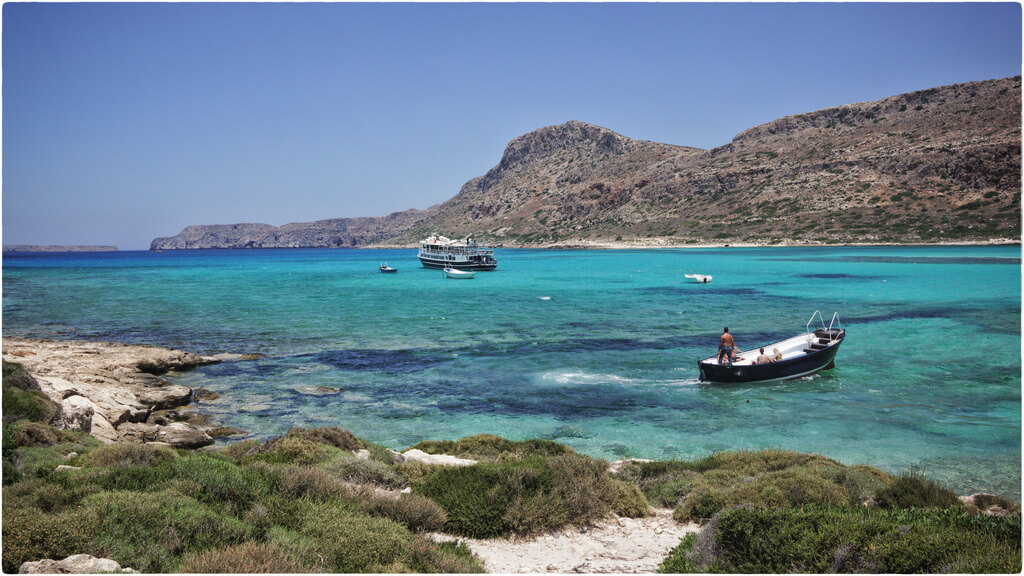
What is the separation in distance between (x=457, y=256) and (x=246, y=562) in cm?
7145

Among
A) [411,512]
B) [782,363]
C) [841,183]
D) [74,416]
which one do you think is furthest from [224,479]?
[841,183]

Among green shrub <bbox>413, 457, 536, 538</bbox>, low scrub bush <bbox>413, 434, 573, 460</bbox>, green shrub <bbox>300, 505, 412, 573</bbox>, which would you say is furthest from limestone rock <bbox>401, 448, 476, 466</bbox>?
green shrub <bbox>300, 505, 412, 573</bbox>

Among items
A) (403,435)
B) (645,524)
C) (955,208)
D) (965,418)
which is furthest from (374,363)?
(955,208)

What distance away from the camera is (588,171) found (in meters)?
191

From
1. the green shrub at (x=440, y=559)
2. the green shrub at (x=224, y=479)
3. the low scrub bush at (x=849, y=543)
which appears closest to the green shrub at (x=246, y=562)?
the green shrub at (x=440, y=559)

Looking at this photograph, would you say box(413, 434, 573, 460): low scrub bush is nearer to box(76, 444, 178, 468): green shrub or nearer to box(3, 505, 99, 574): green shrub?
box(76, 444, 178, 468): green shrub

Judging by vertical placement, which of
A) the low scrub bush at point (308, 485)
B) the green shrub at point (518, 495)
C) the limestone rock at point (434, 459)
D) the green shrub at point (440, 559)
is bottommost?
the limestone rock at point (434, 459)

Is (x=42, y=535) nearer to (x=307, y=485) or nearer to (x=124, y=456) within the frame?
(x=307, y=485)

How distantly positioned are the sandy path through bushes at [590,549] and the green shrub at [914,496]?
2.76m

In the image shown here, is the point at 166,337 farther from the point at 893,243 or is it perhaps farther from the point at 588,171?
the point at 588,171

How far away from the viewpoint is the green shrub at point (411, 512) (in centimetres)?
720

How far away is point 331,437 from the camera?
1141 cm

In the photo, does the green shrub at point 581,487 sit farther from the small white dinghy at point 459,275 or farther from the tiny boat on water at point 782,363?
the small white dinghy at point 459,275

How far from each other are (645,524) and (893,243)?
110141 mm
